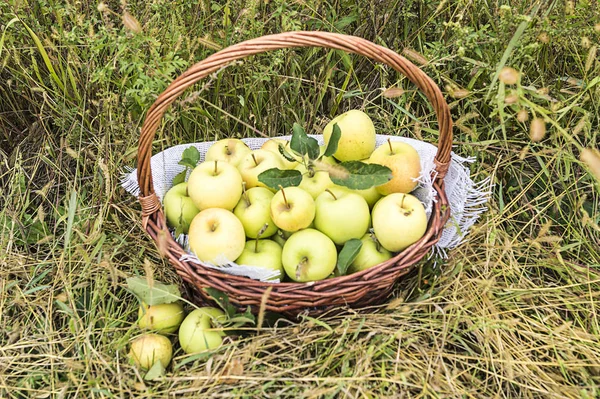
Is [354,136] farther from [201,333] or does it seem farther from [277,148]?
[201,333]

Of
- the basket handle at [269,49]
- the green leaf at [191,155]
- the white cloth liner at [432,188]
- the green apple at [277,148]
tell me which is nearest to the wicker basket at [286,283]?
the basket handle at [269,49]

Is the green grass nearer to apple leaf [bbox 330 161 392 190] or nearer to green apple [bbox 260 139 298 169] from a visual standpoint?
green apple [bbox 260 139 298 169]

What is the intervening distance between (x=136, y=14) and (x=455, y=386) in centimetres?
174

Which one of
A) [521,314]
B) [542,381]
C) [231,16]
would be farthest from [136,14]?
[542,381]

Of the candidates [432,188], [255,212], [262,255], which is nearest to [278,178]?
[255,212]

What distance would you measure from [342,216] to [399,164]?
24cm

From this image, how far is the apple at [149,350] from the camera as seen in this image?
1.48m

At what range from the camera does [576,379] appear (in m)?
1.47

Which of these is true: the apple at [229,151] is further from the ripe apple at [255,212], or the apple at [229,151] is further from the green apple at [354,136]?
the green apple at [354,136]

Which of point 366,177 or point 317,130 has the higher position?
point 366,177

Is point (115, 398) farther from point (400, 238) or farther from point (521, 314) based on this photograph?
point (521, 314)

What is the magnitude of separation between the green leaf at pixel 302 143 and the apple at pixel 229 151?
0.21m

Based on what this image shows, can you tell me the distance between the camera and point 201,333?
1507 mm

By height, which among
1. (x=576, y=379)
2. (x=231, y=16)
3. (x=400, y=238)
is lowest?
(x=576, y=379)
